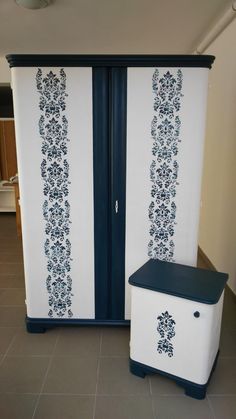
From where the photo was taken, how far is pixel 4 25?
128 inches

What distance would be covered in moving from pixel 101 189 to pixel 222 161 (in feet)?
5.23

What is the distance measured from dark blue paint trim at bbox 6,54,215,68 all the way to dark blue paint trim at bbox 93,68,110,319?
0.07 meters

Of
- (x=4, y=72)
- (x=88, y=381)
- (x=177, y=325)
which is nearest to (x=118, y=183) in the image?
(x=177, y=325)

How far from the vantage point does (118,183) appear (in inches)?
83.6

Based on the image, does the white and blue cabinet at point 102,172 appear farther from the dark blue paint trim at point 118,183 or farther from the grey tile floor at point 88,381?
the grey tile floor at point 88,381

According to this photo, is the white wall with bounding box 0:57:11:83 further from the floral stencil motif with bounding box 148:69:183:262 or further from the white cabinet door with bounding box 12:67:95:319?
the floral stencil motif with bounding box 148:69:183:262

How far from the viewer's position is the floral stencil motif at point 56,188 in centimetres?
199

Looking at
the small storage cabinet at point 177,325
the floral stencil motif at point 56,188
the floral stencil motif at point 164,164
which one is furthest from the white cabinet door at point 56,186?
the small storage cabinet at point 177,325

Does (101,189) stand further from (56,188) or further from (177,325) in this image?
(177,325)

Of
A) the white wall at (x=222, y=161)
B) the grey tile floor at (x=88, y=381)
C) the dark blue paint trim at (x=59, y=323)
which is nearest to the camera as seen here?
the grey tile floor at (x=88, y=381)

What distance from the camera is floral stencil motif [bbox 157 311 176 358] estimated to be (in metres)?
1.72

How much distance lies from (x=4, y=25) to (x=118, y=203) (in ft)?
8.54

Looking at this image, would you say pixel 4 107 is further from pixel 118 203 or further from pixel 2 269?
pixel 118 203

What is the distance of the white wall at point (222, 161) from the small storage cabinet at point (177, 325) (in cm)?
114
